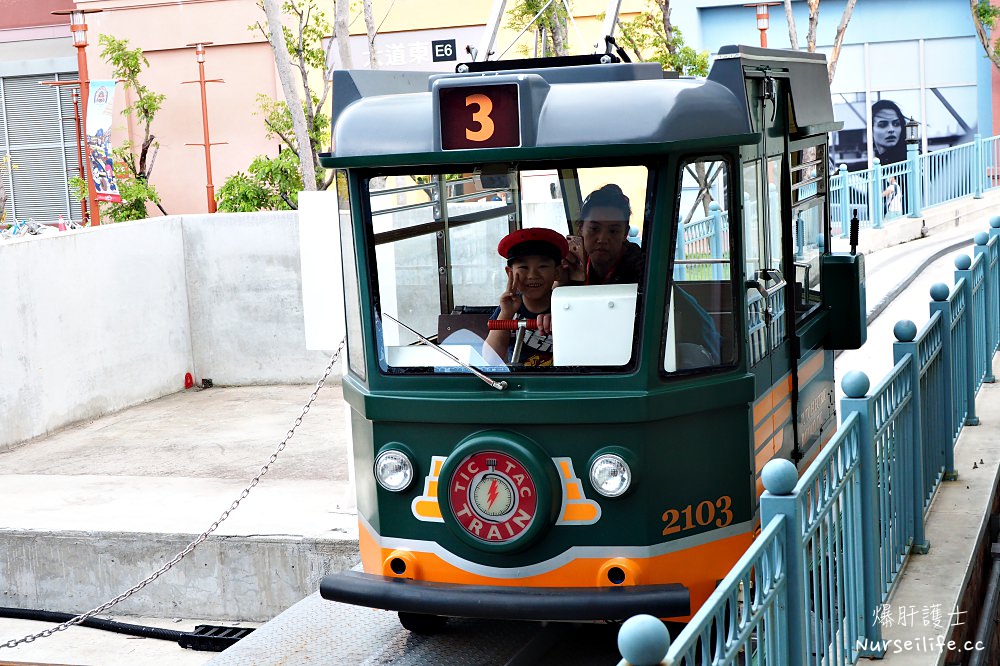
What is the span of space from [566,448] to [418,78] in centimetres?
214

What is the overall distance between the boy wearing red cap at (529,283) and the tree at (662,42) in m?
12.7

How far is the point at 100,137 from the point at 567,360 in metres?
15.3

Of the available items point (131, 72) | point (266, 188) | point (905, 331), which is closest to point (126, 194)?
point (131, 72)

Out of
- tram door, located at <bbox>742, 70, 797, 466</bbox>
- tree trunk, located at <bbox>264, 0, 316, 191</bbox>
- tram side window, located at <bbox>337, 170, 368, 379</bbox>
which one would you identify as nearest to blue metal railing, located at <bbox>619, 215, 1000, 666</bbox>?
tram door, located at <bbox>742, 70, 797, 466</bbox>

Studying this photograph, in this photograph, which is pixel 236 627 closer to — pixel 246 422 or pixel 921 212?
pixel 246 422

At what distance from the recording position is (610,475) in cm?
505

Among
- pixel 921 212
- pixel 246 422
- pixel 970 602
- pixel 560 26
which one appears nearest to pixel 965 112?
pixel 921 212

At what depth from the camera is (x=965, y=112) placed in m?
24.5

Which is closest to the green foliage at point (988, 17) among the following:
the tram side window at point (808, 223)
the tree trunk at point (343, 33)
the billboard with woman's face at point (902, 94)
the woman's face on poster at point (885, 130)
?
the billboard with woman's face at point (902, 94)

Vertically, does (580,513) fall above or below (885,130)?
below

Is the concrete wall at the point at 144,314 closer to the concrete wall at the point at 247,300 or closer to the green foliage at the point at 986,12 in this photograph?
the concrete wall at the point at 247,300

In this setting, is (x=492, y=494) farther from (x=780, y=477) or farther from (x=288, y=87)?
(x=288, y=87)

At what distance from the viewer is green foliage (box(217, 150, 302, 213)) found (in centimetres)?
1748

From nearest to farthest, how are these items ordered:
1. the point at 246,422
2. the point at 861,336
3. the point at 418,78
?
1. the point at 418,78
2. the point at 861,336
3. the point at 246,422
